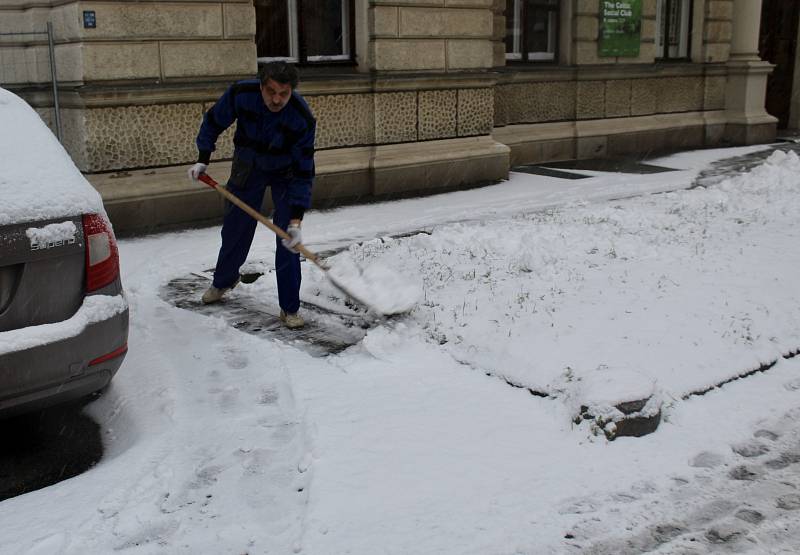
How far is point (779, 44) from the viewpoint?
60.8ft

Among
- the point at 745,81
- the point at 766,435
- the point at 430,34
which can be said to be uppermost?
the point at 430,34

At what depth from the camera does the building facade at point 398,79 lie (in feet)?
27.3

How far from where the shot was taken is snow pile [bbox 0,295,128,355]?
340cm

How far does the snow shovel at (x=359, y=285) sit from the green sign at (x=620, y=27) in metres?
9.62

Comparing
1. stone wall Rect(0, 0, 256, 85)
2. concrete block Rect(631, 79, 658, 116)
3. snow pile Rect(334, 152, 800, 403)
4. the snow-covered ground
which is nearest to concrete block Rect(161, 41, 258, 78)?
stone wall Rect(0, 0, 256, 85)

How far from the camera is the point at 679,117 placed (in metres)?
15.5

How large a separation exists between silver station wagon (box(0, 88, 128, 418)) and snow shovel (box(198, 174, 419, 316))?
1.39 m

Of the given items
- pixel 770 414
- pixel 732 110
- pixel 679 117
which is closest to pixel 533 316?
pixel 770 414

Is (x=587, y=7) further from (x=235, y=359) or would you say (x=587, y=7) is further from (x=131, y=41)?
(x=235, y=359)

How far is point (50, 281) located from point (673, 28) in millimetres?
14394

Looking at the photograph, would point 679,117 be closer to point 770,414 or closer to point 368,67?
point 368,67

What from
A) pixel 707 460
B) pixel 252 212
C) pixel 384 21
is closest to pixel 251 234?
A: pixel 252 212

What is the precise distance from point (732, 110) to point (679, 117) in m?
1.39

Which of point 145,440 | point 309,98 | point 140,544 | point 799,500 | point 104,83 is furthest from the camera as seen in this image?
point 309,98
